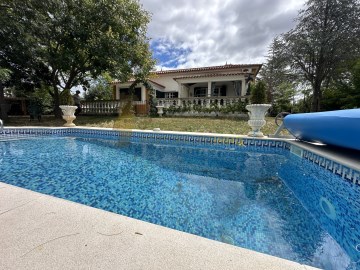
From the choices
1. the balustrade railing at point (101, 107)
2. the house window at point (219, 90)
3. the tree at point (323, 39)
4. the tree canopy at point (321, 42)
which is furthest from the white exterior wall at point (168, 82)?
the tree at point (323, 39)

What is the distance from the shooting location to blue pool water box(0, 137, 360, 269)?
2.15m

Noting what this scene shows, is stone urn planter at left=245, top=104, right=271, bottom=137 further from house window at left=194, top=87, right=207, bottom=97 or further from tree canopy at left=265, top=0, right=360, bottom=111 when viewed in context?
house window at left=194, top=87, right=207, bottom=97

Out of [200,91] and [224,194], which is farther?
[200,91]

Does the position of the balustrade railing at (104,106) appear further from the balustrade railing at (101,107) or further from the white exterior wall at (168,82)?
the white exterior wall at (168,82)

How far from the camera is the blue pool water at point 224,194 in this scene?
215cm

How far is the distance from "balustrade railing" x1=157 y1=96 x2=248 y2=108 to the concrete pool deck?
499 inches

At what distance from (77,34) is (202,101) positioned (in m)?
9.52

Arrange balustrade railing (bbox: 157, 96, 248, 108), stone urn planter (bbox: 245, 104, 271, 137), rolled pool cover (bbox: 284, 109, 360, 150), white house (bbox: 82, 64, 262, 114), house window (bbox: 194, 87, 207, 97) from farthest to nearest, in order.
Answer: house window (bbox: 194, 87, 207, 97)
white house (bbox: 82, 64, 262, 114)
balustrade railing (bbox: 157, 96, 248, 108)
stone urn planter (bbox: 245, 104, 271, 137)
rolled pool cover (bbox: 284, 109, 360, 150)

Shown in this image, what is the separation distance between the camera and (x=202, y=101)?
14.2m

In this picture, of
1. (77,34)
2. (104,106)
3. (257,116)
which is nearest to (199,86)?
(104,106)

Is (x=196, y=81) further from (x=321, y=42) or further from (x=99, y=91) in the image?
(x=99, y=91)

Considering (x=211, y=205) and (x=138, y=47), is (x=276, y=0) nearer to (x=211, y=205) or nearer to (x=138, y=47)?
(x=138, y=47)

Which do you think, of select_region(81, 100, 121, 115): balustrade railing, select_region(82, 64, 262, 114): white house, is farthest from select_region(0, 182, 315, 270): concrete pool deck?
select_region(81, 100, 121, 115): balustrade railing

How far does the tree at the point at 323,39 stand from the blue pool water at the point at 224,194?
12569 millimetres
